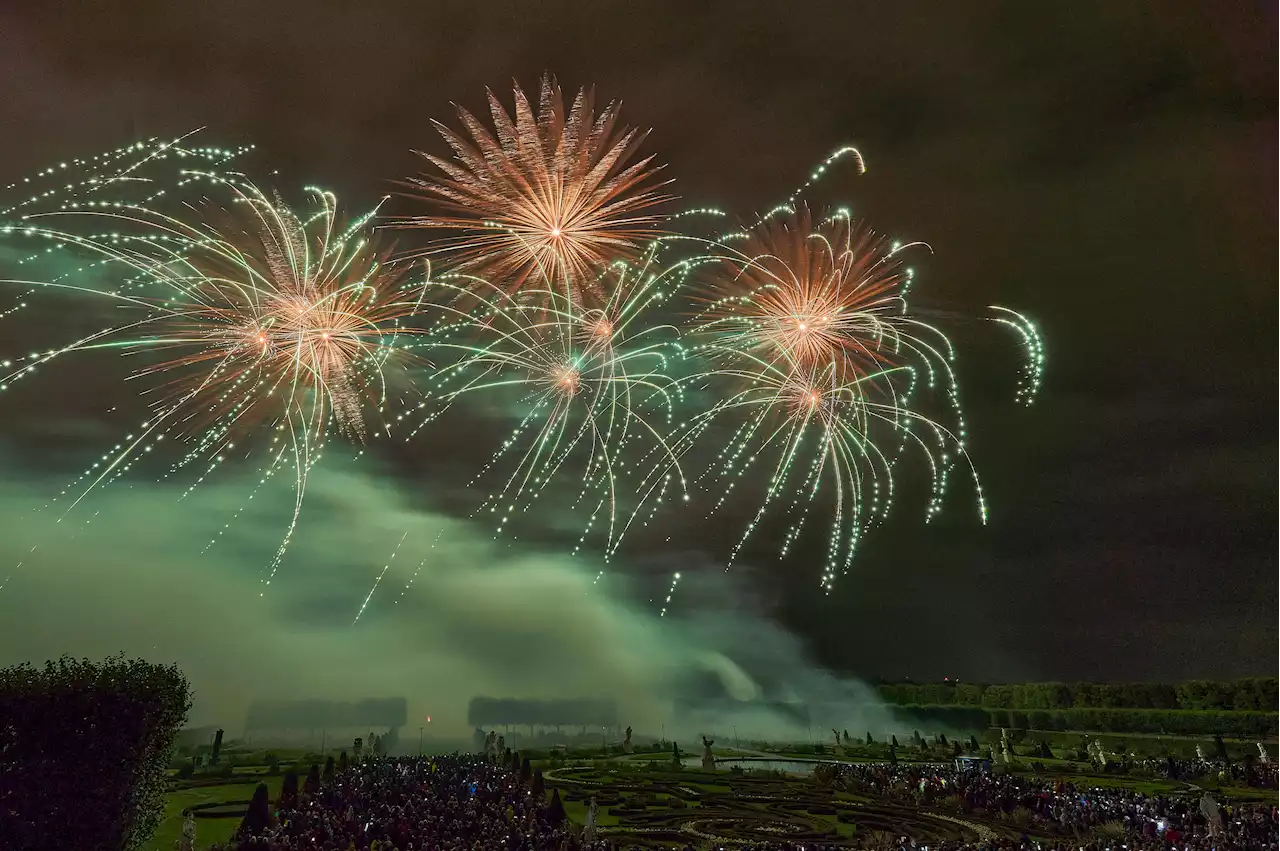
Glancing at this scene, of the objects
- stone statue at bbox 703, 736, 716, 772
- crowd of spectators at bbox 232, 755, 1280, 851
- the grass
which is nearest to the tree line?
crowd of spectators at bbox 232, 755, 1280, 851

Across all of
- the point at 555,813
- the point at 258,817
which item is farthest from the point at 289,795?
the point at 555,813

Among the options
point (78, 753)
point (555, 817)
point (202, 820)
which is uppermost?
point (78, 753)

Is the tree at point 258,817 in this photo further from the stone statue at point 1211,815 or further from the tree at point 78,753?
the stone statue at point 1211,815

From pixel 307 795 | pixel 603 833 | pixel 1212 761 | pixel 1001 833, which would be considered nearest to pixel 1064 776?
pixel 1212 761

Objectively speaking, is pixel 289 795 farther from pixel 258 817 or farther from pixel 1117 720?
pixel 1117 720

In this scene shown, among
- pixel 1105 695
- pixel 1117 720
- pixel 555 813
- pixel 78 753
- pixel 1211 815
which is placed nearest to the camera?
pixel 78 753

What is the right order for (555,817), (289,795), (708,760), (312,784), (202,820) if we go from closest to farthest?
(555,817)
(289,795)
(202,820)
(312,784)
(708,760)

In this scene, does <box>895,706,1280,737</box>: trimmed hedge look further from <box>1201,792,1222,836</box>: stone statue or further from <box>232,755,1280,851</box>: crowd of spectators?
<box>1201,792,1222,836</box>: stone statue
